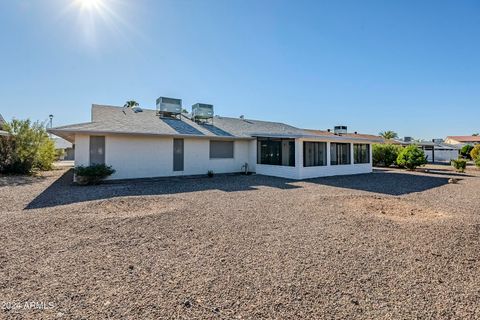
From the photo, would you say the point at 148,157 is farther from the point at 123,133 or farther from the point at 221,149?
the point at 221,149

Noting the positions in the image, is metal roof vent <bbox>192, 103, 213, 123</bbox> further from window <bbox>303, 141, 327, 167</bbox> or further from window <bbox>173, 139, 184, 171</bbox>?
window <bbox>303, 141, 327, 167</bbox>

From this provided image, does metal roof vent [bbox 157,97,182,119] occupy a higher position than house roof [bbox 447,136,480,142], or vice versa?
house roof [bbox 447,136,480,142]

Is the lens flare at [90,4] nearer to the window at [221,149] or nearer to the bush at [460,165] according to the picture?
the window at [221,149]

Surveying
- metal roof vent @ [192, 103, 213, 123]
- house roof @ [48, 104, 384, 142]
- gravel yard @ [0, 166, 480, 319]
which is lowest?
gravel yard @ [0, 166, 480, 319]

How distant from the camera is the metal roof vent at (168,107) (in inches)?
640

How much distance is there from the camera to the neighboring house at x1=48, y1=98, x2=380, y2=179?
12.1 metres

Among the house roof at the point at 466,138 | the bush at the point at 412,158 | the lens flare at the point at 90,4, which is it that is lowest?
the bush at the point at 412,158

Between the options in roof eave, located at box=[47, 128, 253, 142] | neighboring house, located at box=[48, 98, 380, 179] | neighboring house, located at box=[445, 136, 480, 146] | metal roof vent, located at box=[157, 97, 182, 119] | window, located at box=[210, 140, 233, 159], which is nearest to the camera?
roof eave, located at box=[47, 128, 253, 142]

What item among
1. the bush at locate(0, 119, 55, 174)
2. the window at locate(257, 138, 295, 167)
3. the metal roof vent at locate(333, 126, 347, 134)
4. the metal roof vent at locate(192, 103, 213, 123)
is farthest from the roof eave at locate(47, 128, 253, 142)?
the metal roof vent at locate(333, 126, 347, 134)

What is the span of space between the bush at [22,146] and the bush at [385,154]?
82.9ft

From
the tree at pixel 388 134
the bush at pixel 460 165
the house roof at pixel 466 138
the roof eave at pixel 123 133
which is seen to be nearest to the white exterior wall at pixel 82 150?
the roof eave at pixel 123 133

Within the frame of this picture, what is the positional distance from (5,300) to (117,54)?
11.5m

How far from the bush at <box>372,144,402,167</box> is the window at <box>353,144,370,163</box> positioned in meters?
5.86

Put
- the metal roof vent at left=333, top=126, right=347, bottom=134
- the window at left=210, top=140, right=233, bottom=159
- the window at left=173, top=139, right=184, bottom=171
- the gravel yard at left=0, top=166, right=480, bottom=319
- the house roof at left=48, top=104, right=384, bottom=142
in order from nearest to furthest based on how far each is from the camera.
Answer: the gravel yard at left=0, top=166, right=480, bottom=319, the house roof at left=48, top=104, right=384, bottom=142, the window at left=173, top=139, right=184, bottom=171, the window at left=210, top=140, right=233, bottom=159, the metal roof vent at left=333, top=126, right=347, bottom=134
